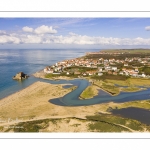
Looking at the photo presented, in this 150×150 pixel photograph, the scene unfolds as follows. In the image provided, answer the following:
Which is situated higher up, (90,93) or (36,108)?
(90,93)

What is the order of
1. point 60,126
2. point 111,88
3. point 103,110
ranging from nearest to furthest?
point 60,126, point 103,110, point 111,88

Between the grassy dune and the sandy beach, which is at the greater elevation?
the grassy dune

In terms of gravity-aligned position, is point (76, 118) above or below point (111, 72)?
below

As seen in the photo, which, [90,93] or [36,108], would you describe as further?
[90,93]

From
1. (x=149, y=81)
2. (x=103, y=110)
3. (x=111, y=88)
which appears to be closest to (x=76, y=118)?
(x=103, y=110)

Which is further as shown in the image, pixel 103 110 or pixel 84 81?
pixel 84 81

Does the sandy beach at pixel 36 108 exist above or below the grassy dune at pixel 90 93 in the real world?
below

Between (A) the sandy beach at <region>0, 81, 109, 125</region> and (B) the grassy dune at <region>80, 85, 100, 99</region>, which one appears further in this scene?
(B) the grassy dune at <region>80, 85, 100, 99</region>

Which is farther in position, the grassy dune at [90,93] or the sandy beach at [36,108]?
the grassy dune at [90,93]
